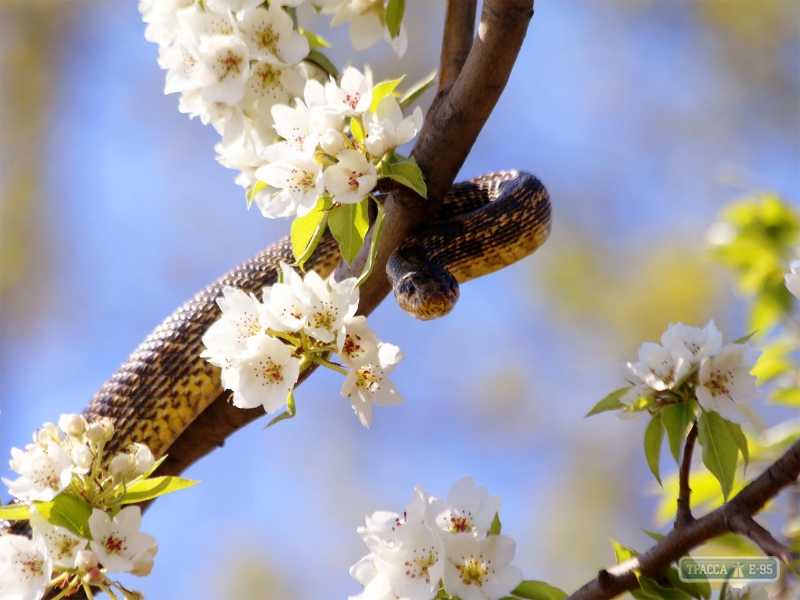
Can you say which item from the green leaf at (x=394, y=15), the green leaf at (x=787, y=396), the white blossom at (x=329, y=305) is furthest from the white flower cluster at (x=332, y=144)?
the green leaf at (x=787, y=396)

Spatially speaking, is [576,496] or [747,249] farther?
[576,496]

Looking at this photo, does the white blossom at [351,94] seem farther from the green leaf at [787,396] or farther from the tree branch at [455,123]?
the green leaf at [787,396]

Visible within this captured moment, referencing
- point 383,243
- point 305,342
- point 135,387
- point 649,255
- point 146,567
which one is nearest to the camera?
point 146,567

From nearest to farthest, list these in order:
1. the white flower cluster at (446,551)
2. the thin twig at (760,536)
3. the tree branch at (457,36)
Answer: the thin twig at (760,536), the white flower cluster at (446,551), the tree branch at (457,36)

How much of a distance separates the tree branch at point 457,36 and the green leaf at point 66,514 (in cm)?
158

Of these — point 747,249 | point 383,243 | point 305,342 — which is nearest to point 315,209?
point 305,342

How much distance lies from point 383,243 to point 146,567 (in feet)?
3.45

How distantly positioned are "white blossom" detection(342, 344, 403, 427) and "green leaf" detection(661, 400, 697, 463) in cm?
55

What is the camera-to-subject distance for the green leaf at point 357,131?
176 centimetres

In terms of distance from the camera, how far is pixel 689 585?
162 centimetres

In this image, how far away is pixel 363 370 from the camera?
1.69m

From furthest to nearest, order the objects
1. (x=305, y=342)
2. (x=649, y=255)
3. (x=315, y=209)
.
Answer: (x=649, y=255) < (x=315, y=209) < (x=305, y=342)

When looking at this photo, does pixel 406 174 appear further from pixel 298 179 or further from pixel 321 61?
pixel 321 61

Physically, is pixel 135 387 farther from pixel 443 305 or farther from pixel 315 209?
pixel 315 209
